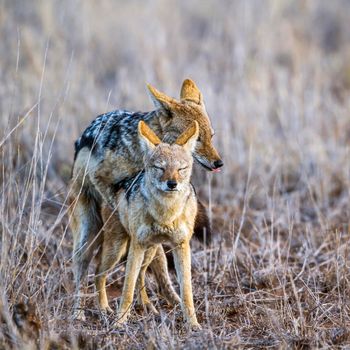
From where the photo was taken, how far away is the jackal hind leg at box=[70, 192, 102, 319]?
21.9 feet

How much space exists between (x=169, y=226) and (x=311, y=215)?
3709mm

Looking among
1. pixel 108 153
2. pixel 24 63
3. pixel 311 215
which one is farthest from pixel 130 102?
pixel 108 153

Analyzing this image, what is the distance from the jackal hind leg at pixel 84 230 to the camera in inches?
263

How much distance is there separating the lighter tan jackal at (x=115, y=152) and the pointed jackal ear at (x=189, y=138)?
0.62ft

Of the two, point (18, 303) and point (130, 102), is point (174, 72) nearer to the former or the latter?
point (130, 102)

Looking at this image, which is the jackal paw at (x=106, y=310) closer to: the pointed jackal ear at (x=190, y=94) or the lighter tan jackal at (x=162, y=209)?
the lighter tan jackal at (x=162, y=209)

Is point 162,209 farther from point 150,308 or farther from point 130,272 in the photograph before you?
point 150,308

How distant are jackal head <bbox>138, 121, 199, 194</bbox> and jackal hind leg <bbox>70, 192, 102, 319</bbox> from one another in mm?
1142

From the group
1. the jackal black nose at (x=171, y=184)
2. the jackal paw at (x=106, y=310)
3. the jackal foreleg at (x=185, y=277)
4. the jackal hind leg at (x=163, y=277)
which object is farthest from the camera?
the jackal hind leg at (x=163, y=277)

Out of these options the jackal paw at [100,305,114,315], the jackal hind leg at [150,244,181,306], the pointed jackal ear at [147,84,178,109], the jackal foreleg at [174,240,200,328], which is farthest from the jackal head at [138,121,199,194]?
the jackal paw at [100,305,114,315]

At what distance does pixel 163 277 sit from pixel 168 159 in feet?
4.30

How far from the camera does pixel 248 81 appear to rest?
39.5 ft

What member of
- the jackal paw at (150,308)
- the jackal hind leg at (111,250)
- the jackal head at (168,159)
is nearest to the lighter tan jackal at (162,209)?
the jackal head at (168,159)

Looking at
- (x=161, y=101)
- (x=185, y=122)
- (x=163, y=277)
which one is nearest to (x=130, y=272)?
(x=163, y=277)
